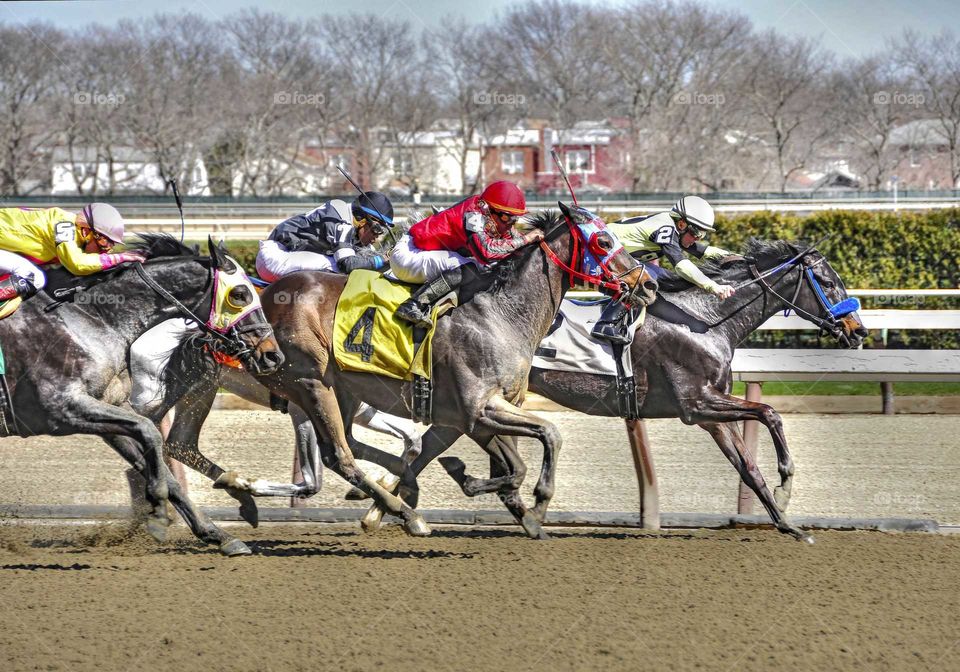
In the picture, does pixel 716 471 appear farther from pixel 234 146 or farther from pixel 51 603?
pixel 234 146

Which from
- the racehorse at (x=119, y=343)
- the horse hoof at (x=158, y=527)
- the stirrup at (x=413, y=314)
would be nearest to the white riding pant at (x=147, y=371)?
the racehorse at (x=119, y=343)

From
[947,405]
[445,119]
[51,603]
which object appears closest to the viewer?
[51,603]

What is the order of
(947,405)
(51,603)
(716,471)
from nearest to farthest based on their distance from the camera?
Result: (51,603), (716,471), (947,405)

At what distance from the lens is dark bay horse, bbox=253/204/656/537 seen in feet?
19.0

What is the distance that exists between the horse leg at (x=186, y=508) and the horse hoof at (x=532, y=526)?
57.6 inches

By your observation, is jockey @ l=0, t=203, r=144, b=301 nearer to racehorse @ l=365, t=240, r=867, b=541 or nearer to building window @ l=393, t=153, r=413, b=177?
racehorse @ l=365, t=240, r=867, b=541

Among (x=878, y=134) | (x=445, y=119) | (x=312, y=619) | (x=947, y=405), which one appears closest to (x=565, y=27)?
(x=445, y=119)

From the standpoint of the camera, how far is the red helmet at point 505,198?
19.2ft

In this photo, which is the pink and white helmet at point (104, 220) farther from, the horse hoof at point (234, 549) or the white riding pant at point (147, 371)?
the horse hoof at point (234, 549)

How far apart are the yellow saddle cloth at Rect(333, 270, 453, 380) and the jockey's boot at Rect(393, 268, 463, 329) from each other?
1.6 inches

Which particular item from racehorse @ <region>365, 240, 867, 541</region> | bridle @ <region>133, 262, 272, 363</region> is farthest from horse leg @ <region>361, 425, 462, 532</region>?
bridle @ <region>133, 262, 272, 363</region>

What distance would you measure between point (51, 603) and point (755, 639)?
9.46 feet

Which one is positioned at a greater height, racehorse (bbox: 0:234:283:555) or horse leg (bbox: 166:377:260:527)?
racehorse (bbox: 0:234:283:555)

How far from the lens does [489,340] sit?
5.84 meters
